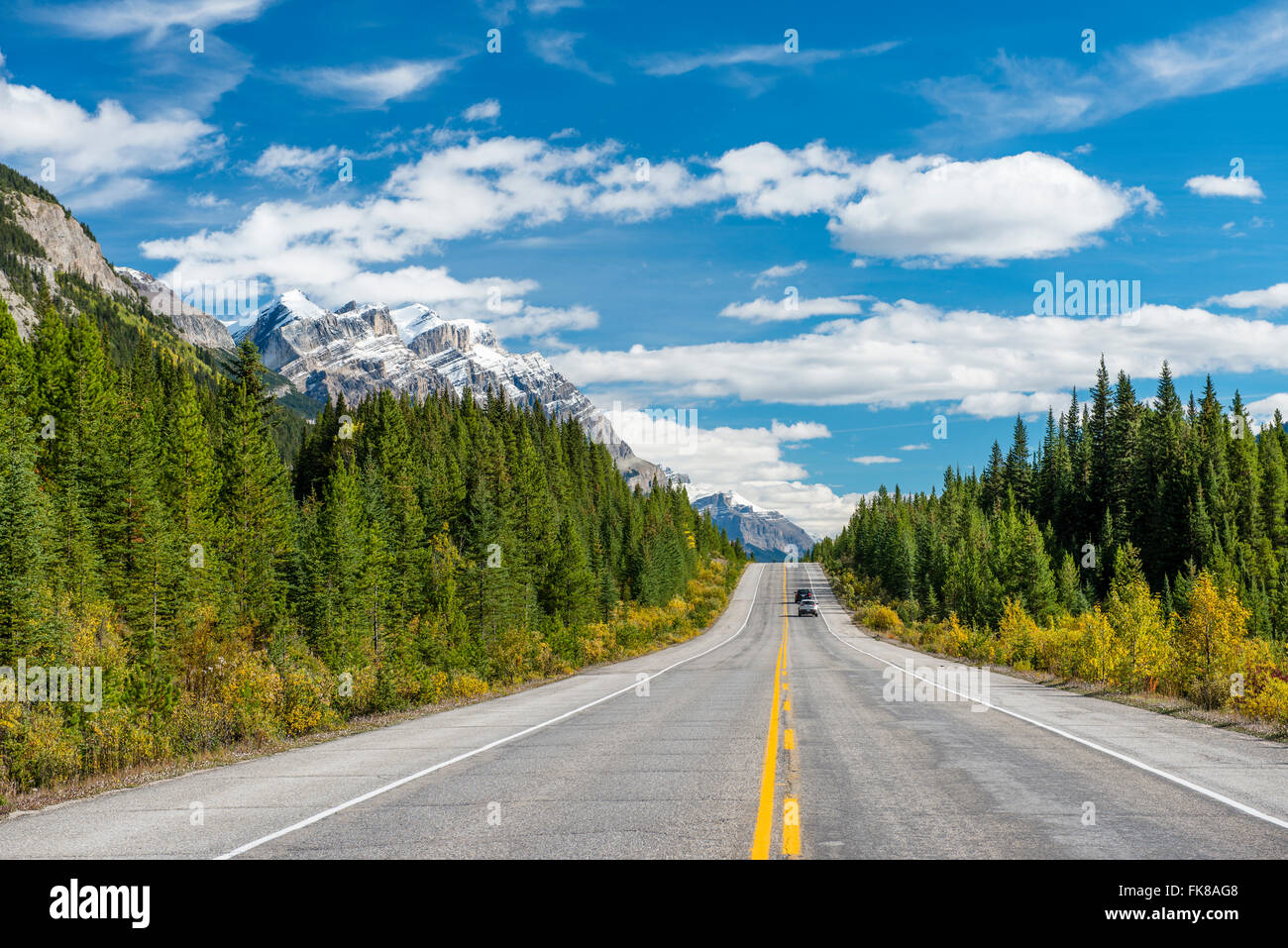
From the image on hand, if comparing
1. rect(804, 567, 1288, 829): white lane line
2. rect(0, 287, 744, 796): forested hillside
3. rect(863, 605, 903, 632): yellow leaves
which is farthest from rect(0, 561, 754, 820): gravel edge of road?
rect(863, 605, 903, 632): yellow leaves

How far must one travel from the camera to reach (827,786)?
868 centimetres

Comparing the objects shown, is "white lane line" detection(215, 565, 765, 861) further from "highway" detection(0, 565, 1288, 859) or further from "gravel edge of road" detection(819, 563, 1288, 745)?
"gravel edge of road" detection(819, 563, 1288, 745)

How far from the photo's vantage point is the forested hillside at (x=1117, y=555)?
22203 mm

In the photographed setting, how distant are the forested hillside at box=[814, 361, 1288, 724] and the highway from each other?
22.1 feet

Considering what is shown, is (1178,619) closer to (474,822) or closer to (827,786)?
(827,786)

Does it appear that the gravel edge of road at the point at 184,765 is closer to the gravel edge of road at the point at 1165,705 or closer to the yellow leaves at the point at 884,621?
the gravel edge of road at the point at 1165,705

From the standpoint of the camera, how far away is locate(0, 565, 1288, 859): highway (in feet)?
20.8

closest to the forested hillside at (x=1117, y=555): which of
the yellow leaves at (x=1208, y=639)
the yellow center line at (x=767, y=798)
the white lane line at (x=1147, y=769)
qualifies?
the yellow leaves at (x=1208, y=639)
